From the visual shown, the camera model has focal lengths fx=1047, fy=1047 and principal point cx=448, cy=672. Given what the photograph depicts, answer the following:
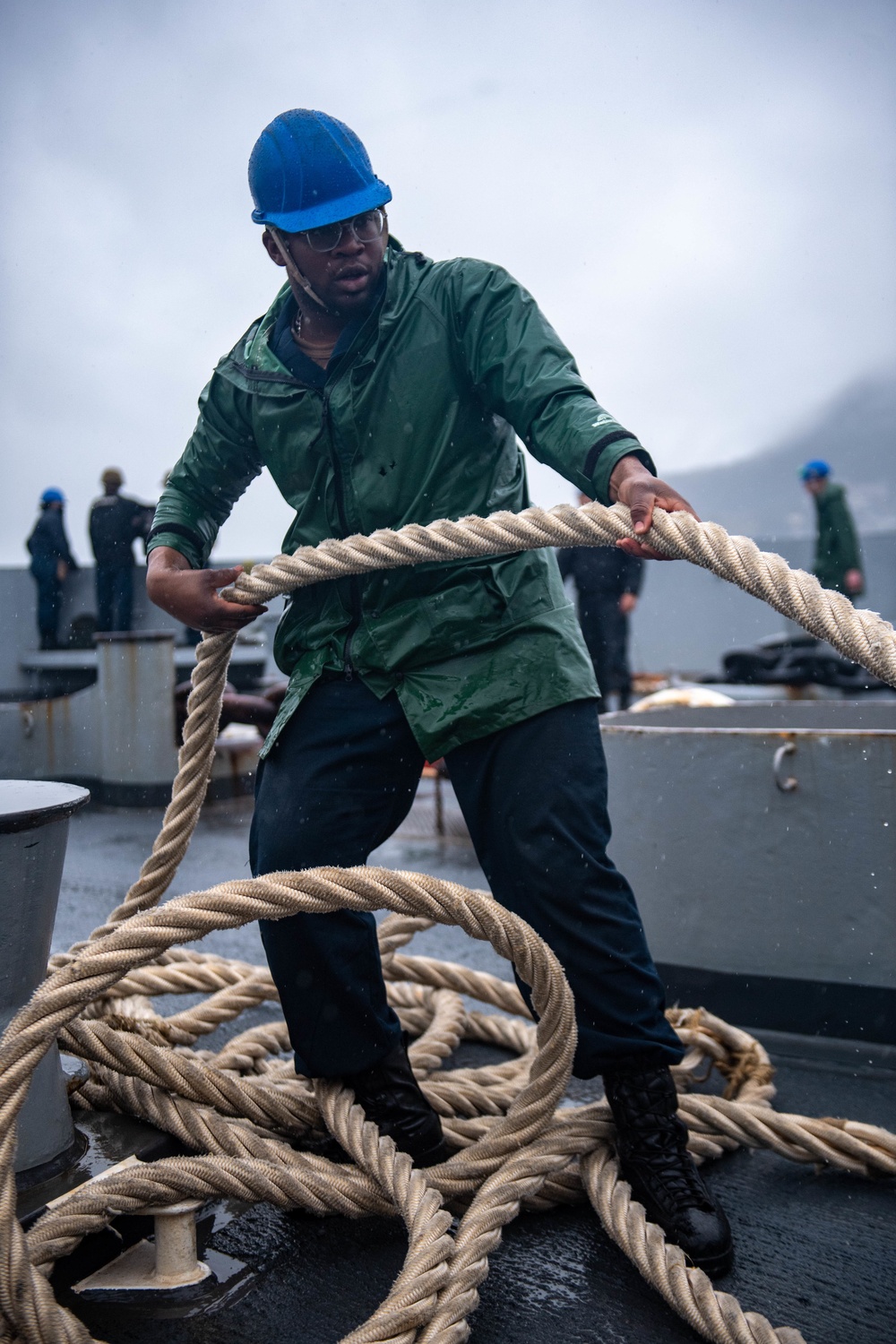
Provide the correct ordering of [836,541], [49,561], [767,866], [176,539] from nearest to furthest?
[176,539]
[767,866]
[836,541]
[49,561]

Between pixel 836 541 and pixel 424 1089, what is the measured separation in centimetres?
686

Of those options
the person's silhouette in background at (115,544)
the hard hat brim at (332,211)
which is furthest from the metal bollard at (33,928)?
the person's silhouette in background at (115,544)

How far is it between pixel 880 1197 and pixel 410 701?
3.74 ft

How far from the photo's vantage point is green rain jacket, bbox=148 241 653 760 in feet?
5.52

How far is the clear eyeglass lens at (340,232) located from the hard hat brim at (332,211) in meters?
0.01

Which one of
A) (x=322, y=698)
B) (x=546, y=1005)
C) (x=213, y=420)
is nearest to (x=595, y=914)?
(x=546, y=1005)

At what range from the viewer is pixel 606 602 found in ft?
23.8

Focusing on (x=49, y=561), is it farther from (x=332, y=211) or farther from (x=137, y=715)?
(x=332, y=211)

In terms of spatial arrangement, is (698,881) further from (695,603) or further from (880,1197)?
(695,603)

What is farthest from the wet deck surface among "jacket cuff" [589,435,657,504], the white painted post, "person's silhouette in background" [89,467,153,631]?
"person's silhouette in background" [89,467,153,631]

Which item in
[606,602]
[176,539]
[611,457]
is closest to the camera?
[611,457]

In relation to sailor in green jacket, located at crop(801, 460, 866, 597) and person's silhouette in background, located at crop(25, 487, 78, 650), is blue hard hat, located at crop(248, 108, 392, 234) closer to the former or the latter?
sailor in green jacket, located at crop(801, 460, 866, 597)

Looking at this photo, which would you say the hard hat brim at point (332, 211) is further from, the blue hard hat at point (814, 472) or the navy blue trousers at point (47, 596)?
the navy blue trousers at point (47, 596)

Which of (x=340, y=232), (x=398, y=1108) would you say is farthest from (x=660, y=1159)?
(x=340, y=232)
